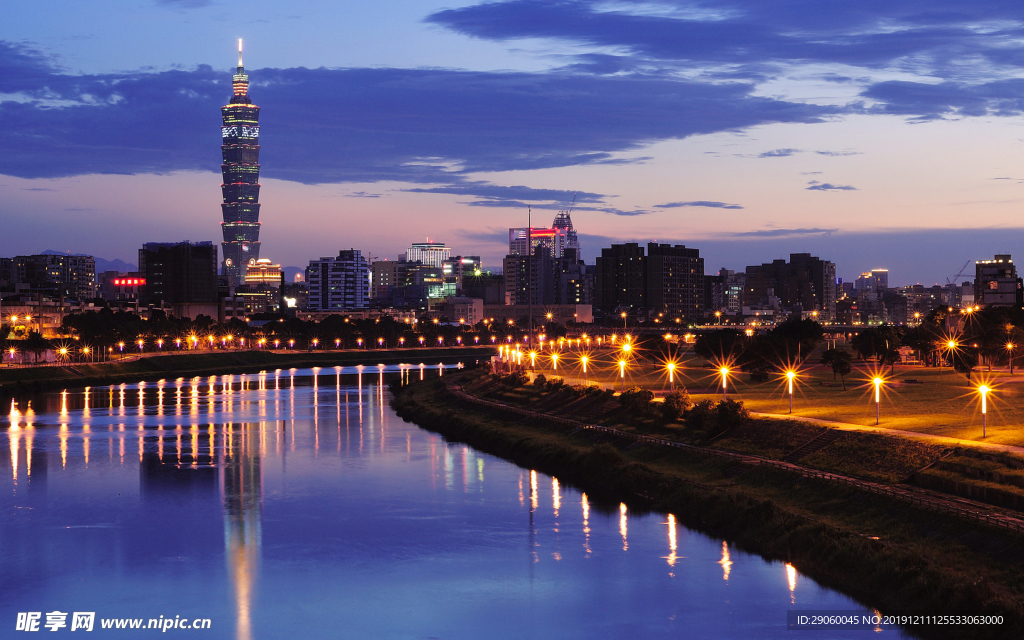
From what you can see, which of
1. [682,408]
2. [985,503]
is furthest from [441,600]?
[682,408]

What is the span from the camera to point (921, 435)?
44.7 metres

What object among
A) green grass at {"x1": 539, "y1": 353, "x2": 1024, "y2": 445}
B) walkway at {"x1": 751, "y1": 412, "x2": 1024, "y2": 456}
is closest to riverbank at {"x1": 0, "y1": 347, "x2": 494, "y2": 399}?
green grass at {"x1": 539, "y1": 353, "x2": 1024, "y2": 445}

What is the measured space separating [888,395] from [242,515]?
43.6 meters

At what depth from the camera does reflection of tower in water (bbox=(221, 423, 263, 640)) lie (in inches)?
1305

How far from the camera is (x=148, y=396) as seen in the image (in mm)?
106188

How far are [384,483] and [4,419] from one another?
44.6m

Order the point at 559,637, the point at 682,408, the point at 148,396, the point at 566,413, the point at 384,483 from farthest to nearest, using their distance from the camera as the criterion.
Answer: the point at 148,396
the point at 566,413
the point at 682,408
the point at 384,483
the point at 559,637

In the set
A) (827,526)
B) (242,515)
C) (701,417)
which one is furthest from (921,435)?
(242,515)

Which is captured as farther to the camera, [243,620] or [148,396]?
[148,396]

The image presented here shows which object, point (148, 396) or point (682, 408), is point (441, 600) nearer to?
point (682, 408)

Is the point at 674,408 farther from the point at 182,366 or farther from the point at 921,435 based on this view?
the point at 182,366

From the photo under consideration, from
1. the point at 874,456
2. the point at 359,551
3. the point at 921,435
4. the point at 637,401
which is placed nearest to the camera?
the point at 359,551

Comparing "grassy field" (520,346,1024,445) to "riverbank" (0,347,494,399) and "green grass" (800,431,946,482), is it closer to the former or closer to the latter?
"green grass" (800,431,946,482)

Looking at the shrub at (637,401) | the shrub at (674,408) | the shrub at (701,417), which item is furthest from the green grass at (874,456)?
the shrub at (637,401)
